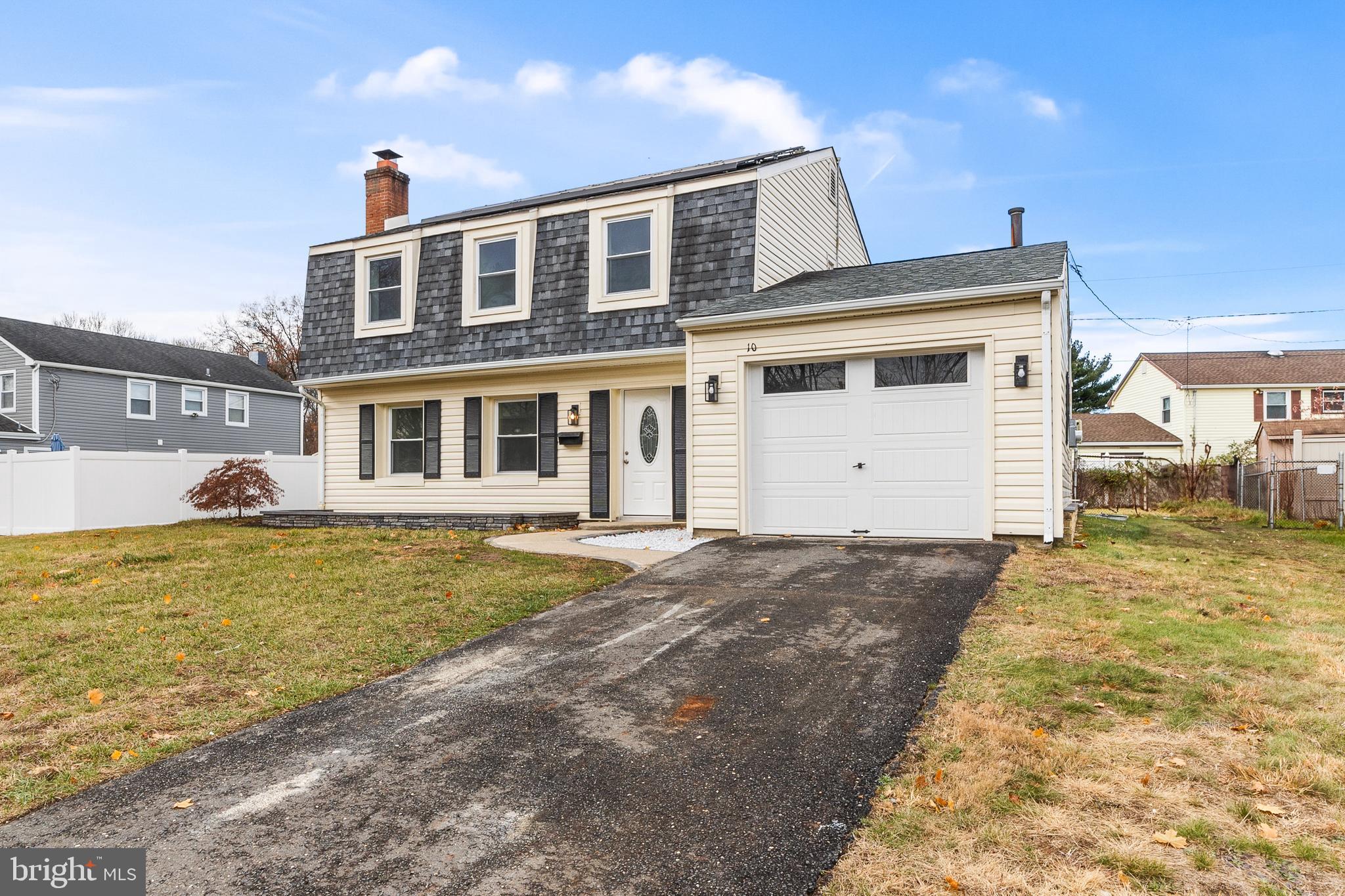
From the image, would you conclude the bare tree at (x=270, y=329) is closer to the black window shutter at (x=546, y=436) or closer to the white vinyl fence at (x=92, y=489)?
the white vinyl fence at (x=92, y=489)

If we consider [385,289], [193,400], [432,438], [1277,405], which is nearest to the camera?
[432,438]

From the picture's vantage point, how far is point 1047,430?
26.6ft

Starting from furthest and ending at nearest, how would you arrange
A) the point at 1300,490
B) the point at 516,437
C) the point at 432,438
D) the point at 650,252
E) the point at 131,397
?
the point at 131,397 < the point at 1300,490 < the point at 432,438 < the point at 516,437 < the point at 650,252

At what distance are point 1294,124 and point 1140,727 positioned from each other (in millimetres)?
22608

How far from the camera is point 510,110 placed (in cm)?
1609

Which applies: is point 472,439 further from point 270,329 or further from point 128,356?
point 270,329

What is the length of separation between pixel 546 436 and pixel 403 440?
3180 millimetres

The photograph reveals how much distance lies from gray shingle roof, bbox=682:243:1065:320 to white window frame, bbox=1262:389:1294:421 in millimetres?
24222

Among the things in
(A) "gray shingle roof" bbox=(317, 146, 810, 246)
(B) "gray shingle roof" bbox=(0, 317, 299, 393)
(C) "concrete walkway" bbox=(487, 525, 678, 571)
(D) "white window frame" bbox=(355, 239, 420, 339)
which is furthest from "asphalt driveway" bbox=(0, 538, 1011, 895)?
(B) "gray shingle roof" bbox=(0, 317, 299, 393)

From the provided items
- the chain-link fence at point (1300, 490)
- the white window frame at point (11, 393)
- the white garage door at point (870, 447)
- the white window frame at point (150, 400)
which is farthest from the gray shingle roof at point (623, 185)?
the white window frame at point (11, 393)

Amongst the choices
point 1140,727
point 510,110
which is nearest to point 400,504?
point 510,110

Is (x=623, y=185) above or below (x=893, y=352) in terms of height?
above

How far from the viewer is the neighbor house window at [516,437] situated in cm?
1319

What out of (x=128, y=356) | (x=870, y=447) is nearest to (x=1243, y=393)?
(x=870, y=447)
